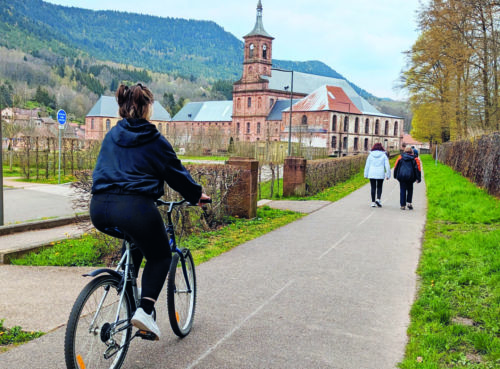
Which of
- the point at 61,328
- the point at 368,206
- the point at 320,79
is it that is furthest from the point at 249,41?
the point at 61,328

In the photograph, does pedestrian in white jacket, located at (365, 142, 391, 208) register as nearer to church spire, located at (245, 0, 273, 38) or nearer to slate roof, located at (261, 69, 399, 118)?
slate roof, located at (261, 69, 399, 118)

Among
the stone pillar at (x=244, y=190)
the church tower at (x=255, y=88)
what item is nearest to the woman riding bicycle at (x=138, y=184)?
the stone pillar at (x=244, y=190)

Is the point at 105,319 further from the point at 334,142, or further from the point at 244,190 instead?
the point at 334,142

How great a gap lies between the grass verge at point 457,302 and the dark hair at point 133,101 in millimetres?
2824

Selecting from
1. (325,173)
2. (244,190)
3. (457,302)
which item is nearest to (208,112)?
(325,173)

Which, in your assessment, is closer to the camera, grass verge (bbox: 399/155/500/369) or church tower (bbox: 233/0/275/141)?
grass verge (bbox: 399/155/500/369)

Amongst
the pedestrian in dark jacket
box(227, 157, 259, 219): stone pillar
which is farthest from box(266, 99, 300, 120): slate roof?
box(227, 157, 259, 219): stone pillar

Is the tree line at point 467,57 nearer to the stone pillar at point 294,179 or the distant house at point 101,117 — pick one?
the stone pillar at point 294,179

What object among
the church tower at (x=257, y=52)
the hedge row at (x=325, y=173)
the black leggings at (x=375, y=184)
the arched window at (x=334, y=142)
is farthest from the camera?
the church tower at (x=257, y=52)

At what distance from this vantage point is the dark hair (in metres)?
3.69

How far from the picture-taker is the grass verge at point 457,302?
4.23m

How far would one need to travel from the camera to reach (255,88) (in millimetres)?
111250

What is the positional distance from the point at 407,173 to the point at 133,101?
38.0 feet

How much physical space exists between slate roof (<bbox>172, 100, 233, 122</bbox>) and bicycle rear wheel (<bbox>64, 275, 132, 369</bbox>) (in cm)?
12045
